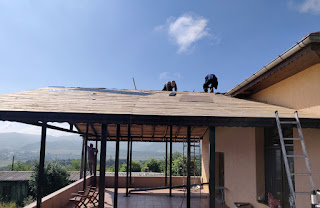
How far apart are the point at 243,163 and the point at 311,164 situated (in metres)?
2.85

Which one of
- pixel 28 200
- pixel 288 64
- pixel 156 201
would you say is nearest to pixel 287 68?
pixel 288 64

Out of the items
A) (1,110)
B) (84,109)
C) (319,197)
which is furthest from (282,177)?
(1,110)

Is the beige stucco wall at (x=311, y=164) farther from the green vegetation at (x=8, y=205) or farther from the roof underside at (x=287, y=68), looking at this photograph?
the green vegetation at (x=8, y=205)

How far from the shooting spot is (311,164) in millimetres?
5094

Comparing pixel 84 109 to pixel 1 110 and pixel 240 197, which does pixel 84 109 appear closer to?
pixel 1 110

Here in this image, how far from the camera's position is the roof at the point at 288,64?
174 inches

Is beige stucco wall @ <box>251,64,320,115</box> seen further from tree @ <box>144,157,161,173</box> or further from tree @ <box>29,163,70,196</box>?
tree @ <box>144,157,161,173</box>

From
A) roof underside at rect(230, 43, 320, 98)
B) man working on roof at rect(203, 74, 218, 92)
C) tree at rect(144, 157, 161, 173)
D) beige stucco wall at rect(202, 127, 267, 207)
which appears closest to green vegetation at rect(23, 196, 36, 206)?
tree at rect(144, 157, 161, 173)

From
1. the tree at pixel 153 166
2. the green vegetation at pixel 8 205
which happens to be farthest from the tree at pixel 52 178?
the tree at pixel 153 166

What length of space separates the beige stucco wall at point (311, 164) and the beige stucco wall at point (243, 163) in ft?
5.40

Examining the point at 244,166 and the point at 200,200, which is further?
the point at 200,200

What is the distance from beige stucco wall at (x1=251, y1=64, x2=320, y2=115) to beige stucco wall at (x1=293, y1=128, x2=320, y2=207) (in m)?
0.54

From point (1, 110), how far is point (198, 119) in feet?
11.9

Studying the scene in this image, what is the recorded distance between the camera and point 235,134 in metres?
8.68
